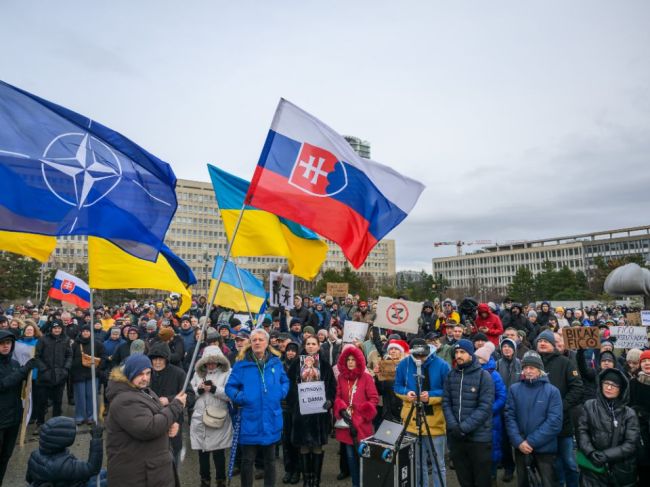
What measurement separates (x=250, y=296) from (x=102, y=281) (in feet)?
21.9

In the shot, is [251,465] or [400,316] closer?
[251,465]

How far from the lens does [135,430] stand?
401 centimetres

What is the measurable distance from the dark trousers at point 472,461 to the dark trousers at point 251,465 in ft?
7.35

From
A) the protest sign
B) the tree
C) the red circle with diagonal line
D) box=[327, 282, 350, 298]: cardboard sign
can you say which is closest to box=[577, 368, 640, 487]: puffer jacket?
the protest sign

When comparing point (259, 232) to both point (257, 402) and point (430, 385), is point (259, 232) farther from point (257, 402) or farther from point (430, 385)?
point (430, 385)

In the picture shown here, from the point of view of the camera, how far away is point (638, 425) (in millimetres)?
5133

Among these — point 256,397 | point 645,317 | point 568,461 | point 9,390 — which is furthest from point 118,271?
point 645,317

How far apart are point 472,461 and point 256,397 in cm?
273

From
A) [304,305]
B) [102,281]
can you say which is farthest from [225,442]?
[304,305]

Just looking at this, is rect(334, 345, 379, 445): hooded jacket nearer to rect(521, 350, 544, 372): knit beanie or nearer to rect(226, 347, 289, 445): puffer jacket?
rect(226, 347, 289, 445): puffer jacket

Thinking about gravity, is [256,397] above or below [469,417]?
above

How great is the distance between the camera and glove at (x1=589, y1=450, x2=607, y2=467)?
16.5 ft

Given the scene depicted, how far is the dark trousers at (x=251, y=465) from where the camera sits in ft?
18.7

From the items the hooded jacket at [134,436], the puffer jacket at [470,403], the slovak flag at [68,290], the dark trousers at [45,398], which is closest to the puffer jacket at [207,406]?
the hooded jacket at [134,436]
